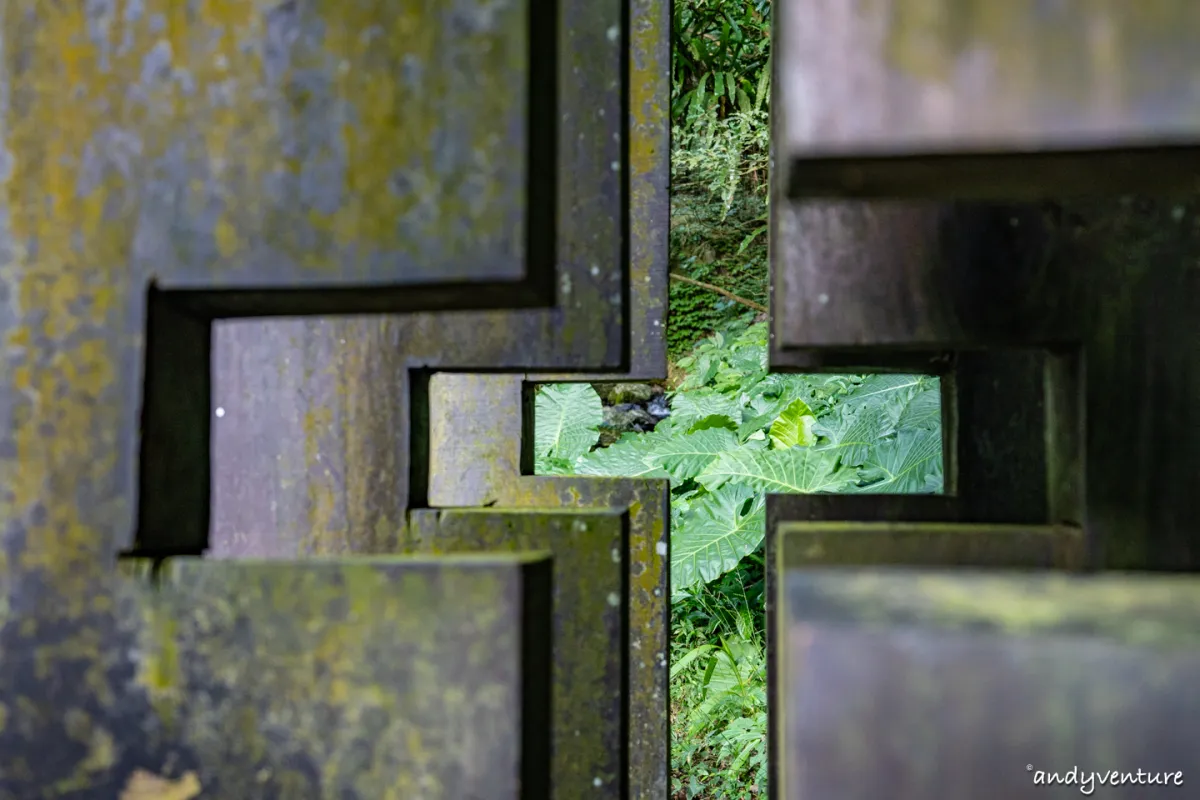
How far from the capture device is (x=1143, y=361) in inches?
46.3

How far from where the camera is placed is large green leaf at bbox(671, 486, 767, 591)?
411 cm

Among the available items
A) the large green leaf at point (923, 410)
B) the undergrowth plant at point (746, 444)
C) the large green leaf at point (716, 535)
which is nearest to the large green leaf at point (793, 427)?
the undergrowth plant at point (746, 444)

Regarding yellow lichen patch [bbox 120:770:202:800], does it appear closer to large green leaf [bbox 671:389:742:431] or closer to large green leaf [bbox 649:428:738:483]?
large green leaf [bbox 649:428:738:483]

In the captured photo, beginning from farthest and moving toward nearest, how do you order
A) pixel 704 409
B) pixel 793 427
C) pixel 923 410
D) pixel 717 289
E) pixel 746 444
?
pixel 717 289 → pixel 704 409 → pixel 793 427 → pixel 746 444 → pixel 923 410

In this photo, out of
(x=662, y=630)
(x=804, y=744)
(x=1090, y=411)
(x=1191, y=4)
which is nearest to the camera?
(x=1191, y=4)

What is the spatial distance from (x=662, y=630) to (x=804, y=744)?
181cm

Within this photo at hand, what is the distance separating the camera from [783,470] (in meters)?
4.00

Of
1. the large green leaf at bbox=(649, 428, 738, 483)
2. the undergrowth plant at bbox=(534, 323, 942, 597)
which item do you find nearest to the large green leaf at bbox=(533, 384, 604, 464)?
the undergrowth plant at bbox=(534, 323, 942, 597)

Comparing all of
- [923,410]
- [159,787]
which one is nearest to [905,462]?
[923,410]

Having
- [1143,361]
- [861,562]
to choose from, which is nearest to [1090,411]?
[1143,361]

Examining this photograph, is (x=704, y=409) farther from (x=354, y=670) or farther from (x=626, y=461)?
(x=354, y=670)

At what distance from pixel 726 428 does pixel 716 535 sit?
0.78 m

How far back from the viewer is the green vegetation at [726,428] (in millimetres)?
4012

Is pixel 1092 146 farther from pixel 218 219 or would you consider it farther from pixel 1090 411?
pixel 218 219
